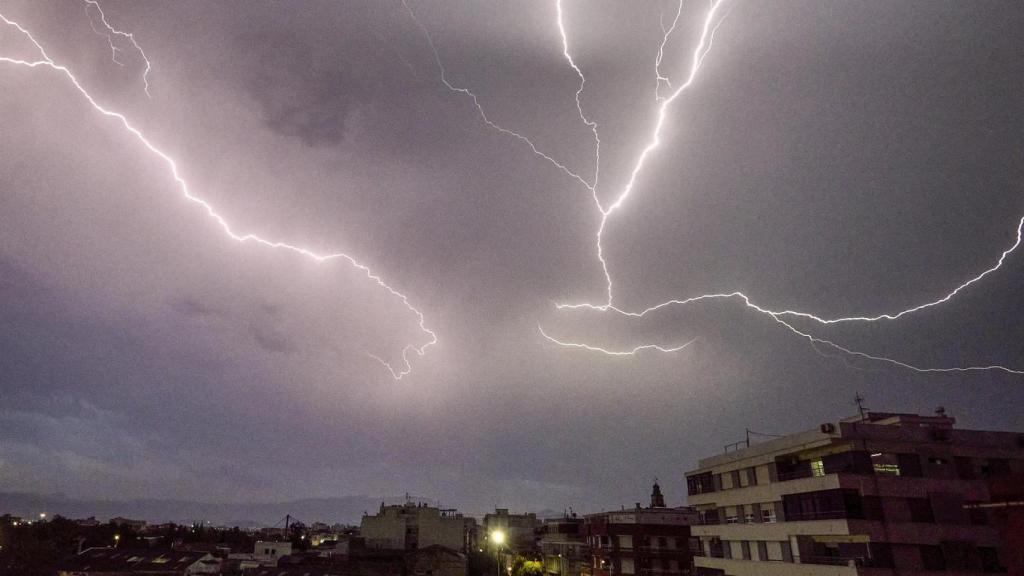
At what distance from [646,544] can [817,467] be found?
2074cm

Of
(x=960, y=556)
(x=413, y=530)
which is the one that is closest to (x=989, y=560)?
(x=960, y=556)

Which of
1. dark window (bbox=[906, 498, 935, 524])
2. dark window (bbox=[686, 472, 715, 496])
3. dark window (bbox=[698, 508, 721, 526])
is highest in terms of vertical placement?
dark window (bbox=[686, 472, 715, 496])

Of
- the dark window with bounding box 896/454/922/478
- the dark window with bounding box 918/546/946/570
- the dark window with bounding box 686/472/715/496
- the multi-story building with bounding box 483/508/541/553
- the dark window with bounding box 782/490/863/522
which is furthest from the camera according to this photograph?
the multi-story building with bounding box 483/508/541/553

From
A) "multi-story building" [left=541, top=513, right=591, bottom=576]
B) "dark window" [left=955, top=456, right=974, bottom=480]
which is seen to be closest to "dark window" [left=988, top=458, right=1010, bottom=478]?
"dark window" [left=955, top=456, right=974, bottom=480]

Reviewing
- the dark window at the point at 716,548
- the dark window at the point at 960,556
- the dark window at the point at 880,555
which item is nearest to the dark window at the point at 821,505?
the dark window at the point at 880,555

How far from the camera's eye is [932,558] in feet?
70.6

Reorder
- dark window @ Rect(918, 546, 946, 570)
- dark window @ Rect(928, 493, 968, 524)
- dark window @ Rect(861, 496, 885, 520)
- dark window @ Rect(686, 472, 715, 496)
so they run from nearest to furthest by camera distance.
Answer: dark window @ Rect(918, 546, 946, 570), dark window @ Rect(861, 496, 885, 520), dark window @ Rect(928, 493, 968, 524), dark window @ Rect(686, 472, 715, 496)

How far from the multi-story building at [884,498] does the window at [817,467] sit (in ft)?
0.14

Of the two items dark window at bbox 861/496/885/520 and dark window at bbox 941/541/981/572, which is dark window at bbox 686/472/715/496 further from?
dark window at bbox 941/541/981/572

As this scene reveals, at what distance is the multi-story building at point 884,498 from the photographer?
21516mm

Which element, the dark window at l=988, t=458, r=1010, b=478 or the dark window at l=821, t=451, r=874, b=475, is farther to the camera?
the dark window at l=988, t=458, r=1010, b=478

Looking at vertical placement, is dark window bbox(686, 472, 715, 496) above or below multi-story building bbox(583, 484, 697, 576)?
above

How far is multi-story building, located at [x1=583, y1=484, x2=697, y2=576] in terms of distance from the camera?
4059 cm

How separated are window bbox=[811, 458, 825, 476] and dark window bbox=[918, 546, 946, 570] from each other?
13.2 ft
